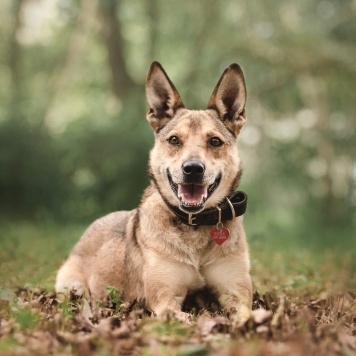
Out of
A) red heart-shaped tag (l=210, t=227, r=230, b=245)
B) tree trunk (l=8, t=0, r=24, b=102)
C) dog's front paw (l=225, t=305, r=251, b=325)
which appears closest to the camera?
dog's front paw (l=225, t=305, r=251, b=325)

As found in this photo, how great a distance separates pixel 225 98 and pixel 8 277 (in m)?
3.36

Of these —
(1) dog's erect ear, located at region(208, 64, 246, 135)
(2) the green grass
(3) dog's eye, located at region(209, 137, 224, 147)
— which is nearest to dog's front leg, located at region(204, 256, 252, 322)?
(3) dog's eye, located at region(209, 137, 224, 147)

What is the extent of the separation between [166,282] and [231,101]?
1.94 metres

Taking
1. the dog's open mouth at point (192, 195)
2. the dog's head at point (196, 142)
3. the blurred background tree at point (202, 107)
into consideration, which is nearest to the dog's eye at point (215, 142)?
the dog's head at point (196, 142)

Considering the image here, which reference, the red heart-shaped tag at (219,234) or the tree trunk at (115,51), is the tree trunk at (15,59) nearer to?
the tree trunk at (115,51)

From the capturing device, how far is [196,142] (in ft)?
17.5

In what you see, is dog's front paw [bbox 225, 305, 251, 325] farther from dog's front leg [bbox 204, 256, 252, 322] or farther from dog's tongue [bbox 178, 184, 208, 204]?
dog's tongue [bbox 178, 184, 208, 204]

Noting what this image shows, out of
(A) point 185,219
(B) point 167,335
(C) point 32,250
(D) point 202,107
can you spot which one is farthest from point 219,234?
(D) point 202,107

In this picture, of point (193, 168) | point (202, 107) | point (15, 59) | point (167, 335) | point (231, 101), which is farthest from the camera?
point (15, 59)

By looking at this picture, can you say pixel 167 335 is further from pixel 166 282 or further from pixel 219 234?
pixel 219 234

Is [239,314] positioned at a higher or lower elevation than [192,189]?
lower

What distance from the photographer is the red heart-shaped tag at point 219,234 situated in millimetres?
5102

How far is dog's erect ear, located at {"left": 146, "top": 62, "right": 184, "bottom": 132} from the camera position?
5715 mm

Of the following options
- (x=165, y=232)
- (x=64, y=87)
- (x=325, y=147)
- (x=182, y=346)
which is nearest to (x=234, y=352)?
(x=182, y=346)
